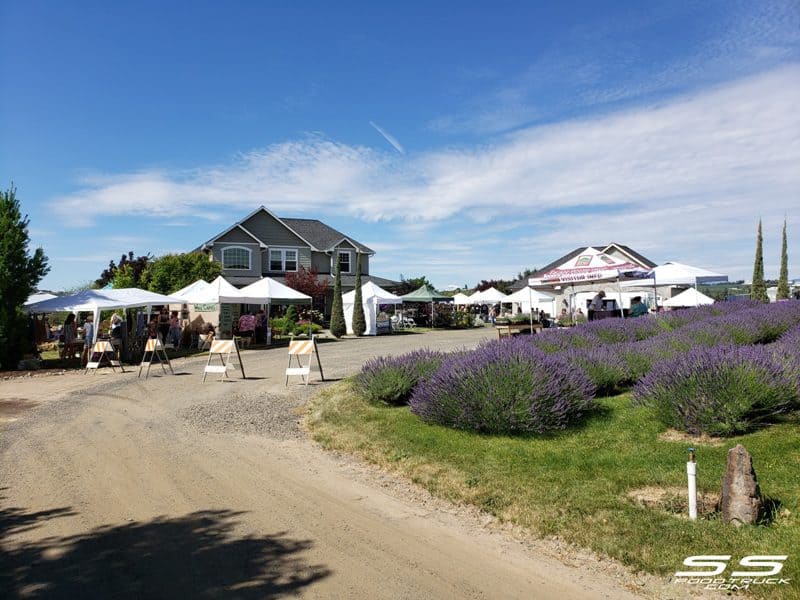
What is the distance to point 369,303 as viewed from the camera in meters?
33.1

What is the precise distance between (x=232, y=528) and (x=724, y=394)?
17.8 ft

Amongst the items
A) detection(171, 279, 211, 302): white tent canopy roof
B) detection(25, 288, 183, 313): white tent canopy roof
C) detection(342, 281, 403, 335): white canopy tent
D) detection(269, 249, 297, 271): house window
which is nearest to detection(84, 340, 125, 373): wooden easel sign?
detection(25, 288, 183, 313): white tent canopy roof

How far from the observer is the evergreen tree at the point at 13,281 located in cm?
1758

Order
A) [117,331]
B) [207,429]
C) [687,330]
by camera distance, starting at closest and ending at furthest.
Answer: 1. [207,429]
2. [687,330]
3. [117,331]

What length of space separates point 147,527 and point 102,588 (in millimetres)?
1084

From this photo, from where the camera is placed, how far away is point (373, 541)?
4.67 meters

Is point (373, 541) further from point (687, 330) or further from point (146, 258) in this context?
point (146, 258)

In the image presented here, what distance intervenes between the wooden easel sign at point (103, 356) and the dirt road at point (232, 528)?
24.9 ft

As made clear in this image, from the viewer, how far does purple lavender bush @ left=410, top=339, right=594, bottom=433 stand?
7152mm

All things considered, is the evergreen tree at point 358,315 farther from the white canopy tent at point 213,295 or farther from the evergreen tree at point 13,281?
the evergreen tree at point 13,281

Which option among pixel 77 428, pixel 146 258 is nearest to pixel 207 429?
pixel 77 428

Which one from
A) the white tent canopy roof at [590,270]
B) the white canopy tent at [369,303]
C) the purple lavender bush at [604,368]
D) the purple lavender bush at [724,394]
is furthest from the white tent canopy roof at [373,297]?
the purple lavender bush at [724,394]

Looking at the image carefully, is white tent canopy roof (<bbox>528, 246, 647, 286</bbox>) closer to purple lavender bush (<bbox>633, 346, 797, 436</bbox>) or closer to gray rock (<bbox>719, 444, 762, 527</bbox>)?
purple lavender bush (<bbox>633, 346, 797, 436</bbox>)

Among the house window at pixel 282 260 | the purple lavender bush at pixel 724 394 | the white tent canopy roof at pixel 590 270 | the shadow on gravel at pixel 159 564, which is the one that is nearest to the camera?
the shadow on gravel at pixel 159 564
